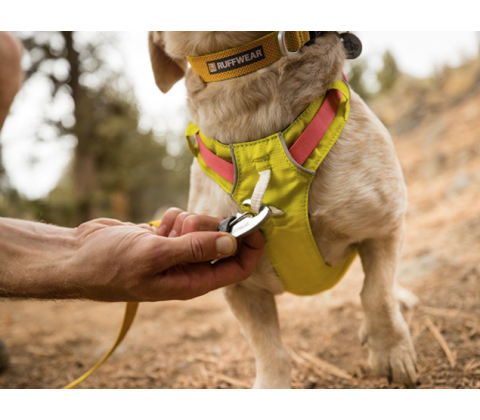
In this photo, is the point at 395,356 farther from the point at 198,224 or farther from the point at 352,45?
the point at 352,45

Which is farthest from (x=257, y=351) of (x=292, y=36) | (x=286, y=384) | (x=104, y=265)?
(x=292, y=36)

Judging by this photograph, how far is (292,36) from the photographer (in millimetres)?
1459

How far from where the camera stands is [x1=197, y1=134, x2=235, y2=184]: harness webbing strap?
5.13 feet

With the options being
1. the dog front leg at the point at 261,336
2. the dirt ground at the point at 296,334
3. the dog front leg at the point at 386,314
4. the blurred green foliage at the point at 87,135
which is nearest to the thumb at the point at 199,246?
the dog front leg at the point at 261,336

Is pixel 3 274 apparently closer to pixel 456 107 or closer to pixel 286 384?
pixel 286 384

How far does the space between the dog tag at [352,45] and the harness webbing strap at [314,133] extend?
23 cm

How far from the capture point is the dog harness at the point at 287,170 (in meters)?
1.48

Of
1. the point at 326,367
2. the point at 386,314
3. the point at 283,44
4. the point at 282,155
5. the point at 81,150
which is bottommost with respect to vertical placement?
the point at 326,367

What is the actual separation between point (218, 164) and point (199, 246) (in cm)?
44

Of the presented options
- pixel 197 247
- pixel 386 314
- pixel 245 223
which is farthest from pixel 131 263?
pixel 386 314

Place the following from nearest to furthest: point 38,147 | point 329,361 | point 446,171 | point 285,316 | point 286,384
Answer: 1. point 286,384
2. point 329,361
3. point 285,316
4. point 446,171
5. point 38,147

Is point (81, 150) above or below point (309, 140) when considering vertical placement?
above

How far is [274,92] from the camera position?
1505 millimetres

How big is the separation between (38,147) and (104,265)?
7133 mm
